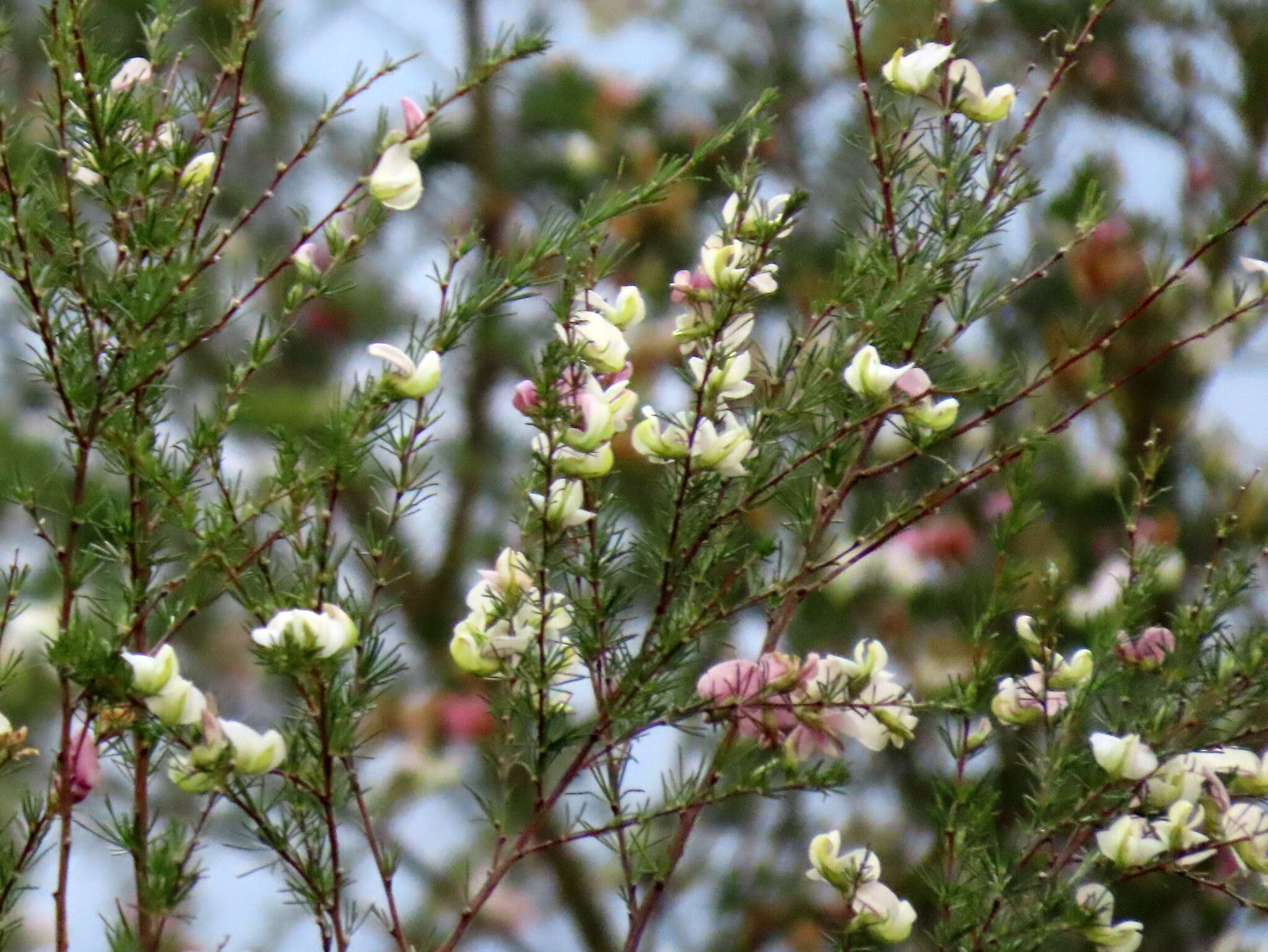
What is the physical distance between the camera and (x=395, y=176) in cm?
60

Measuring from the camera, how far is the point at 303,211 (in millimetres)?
638

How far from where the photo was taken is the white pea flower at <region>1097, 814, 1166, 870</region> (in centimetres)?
61

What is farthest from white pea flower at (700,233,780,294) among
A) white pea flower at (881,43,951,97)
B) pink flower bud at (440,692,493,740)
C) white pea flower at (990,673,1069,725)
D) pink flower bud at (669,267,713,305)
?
pink flower bud at (440,692,493,740)

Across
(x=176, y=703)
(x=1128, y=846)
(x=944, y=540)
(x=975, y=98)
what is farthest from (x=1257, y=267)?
(x=944, y=540)

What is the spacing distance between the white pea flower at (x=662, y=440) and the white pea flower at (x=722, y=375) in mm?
18

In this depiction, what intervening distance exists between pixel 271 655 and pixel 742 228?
25cm

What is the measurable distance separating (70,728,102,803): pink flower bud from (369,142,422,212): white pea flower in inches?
9.4

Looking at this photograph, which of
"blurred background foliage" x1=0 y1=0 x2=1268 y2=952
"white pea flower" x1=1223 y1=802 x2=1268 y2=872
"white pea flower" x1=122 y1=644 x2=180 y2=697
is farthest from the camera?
"blurred background foliage" x1=0 y1=0 x2=1268 y2=952

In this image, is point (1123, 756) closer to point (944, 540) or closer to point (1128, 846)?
point (1128, 846)

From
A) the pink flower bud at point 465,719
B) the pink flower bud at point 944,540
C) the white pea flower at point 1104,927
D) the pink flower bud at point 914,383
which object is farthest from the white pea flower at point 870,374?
the pink flower bud at point 465,719

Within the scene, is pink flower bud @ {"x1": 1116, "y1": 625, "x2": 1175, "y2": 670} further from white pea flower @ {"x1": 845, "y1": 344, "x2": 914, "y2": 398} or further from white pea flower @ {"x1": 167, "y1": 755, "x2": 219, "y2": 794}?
white pea flower @ {"x1": 167, "y1": 755, "x2": 219, "y2": 794}

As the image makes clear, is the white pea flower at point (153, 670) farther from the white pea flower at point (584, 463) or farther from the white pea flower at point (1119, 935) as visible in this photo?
the white pea flower at point (1119, 935)

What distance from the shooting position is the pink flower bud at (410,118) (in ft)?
1.97

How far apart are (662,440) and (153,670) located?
0.67 ft
